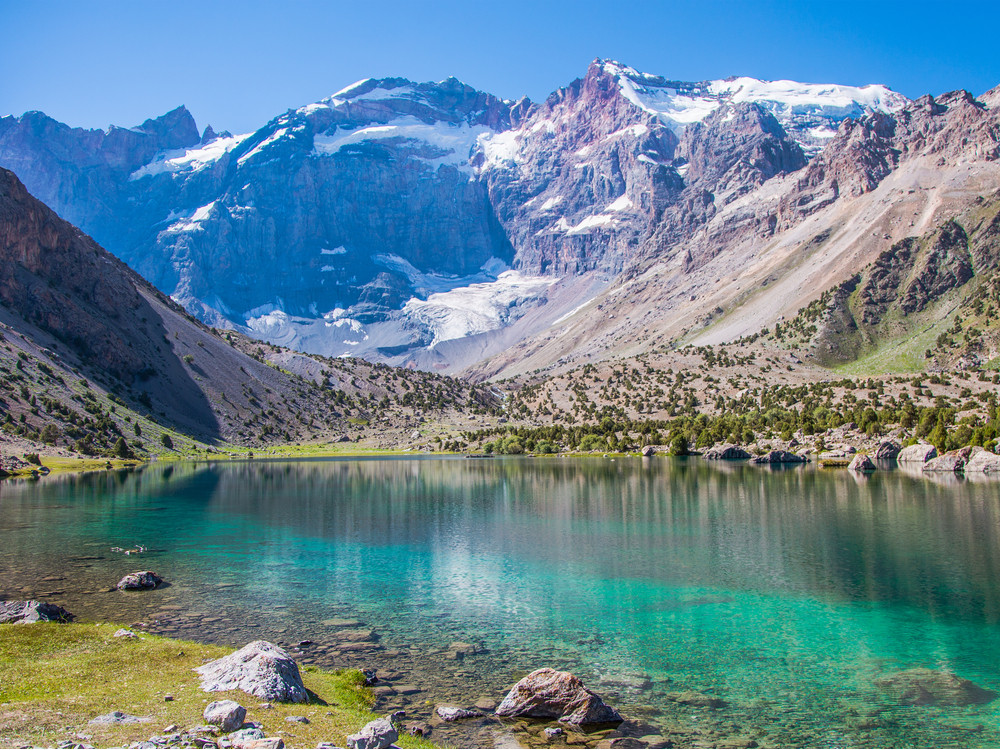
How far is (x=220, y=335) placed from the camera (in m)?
197

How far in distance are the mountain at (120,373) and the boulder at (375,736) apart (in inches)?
4158

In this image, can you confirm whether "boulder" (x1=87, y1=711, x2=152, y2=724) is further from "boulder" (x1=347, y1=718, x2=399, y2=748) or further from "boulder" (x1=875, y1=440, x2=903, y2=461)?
"boulder" (x1=875, y1=440, x2=903, y2=461)

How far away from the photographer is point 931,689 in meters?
20.0

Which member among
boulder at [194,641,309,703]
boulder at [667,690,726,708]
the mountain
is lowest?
boulder at [667,690,726,708]

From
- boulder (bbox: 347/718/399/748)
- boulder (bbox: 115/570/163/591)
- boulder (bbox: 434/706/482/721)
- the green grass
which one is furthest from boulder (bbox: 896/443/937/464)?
boulder (bbox: 347/718/399/748)

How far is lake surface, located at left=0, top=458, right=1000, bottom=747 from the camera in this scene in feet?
64.9

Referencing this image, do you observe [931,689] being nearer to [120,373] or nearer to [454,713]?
[454,713]

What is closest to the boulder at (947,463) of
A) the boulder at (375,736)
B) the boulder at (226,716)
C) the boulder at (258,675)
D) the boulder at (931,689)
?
the boulder at (931,689)

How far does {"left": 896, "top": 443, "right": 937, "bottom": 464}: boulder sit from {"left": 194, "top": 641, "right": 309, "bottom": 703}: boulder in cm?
9245

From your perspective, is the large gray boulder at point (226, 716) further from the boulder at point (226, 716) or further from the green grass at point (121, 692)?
the green grass at point (121, 692)

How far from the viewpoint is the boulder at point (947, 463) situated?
8200 cm

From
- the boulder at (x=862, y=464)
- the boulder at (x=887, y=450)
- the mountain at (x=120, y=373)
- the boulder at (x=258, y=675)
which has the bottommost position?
the boulder at (x=258, y=675)

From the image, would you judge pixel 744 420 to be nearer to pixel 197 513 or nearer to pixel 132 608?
pixel 197 513

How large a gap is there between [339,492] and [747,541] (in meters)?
45.4
